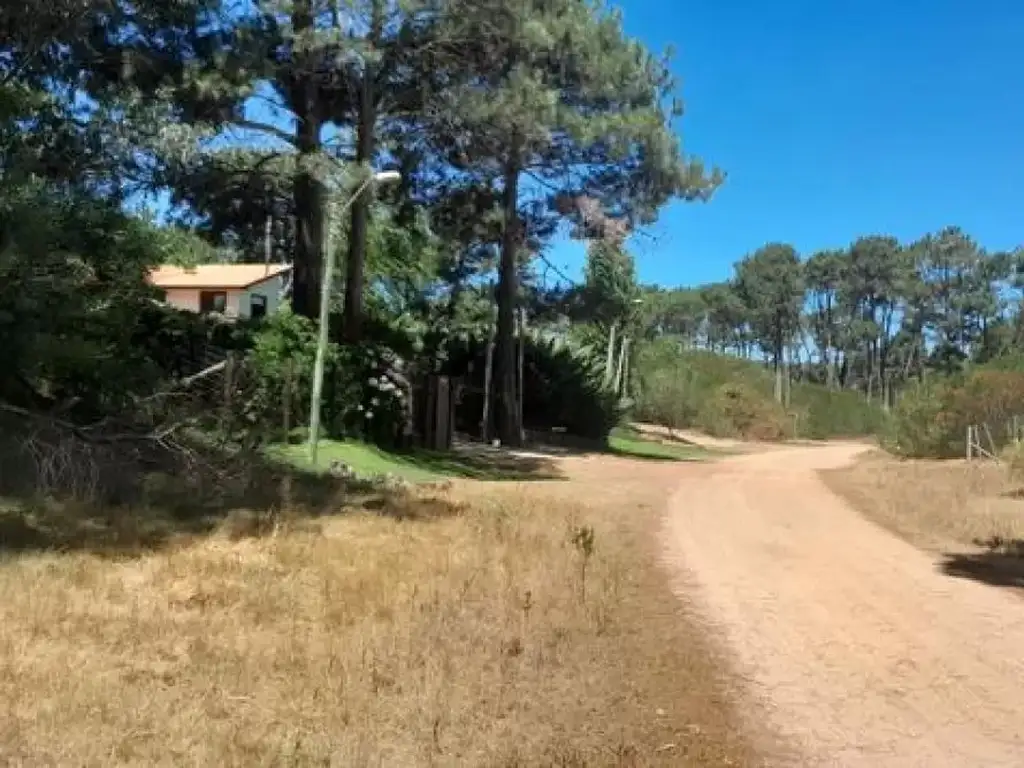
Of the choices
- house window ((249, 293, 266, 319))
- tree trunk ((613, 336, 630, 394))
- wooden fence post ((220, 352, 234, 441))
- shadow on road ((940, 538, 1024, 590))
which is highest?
house window ((249, 293, 266, 319))

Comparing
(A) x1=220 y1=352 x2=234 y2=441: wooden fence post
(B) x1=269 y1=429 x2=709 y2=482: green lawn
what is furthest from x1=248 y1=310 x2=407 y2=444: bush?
(A) x1=220 y1=352 x2=234 y2=441: wooden fence post

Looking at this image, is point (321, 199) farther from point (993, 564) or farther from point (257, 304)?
point (257, 304)

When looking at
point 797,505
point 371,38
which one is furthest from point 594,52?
point 797,505

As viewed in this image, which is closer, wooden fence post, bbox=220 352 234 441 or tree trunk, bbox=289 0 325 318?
wooden fence post, bbox=220 352 234 441

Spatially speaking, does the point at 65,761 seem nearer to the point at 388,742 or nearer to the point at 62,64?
the point at 388,742

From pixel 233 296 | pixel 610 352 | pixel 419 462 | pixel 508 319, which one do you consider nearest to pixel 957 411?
pixel 508 319

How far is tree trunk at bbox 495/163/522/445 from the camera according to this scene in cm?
3070

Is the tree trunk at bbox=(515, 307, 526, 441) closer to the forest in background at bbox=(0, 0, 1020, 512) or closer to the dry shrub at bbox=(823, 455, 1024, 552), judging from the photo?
the forest in background at bbox=(0, 0, 1020, 512)

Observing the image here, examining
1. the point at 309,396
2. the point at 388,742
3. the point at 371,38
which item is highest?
the point at 371,38

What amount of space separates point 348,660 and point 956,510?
1317 centimetres

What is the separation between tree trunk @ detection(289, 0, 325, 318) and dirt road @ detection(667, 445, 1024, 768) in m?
13.6

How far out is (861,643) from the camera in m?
7.89

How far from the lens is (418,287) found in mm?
44312

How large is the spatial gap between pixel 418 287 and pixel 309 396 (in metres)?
21.6
